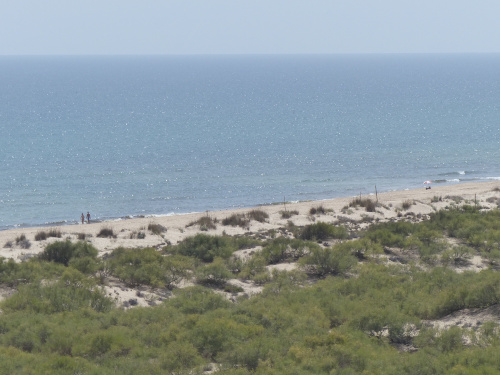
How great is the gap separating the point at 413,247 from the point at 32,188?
29770 mm

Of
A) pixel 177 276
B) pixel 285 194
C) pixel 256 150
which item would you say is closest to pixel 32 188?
pixel 285 194

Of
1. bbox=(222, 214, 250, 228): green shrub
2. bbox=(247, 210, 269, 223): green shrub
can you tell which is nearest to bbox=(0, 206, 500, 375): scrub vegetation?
bbox=(222, 214, 250, 228): green shrub

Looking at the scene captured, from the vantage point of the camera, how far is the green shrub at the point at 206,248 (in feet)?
83.5

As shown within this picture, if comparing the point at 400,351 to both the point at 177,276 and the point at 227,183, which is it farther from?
the point at 227,183

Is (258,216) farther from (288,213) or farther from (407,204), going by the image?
(407,204)

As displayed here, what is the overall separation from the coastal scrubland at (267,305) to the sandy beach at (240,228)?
3467 mm

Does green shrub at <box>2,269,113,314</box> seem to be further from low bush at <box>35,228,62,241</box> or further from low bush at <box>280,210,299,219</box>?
low bush at <box>280,210,299,219</box>

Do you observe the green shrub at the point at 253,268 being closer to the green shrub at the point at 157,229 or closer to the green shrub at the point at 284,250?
the green shrub at the point at 284,250

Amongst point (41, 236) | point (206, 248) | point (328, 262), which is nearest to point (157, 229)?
point (41, 236)

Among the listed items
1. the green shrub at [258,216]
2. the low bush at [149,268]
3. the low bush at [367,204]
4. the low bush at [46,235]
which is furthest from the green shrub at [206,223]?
the low bush at [149,268]

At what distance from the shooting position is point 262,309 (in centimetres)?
1833

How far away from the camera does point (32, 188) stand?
47562 millimetres

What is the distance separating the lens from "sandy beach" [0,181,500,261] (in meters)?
29.3

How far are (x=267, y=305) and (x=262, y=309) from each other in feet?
2.06
